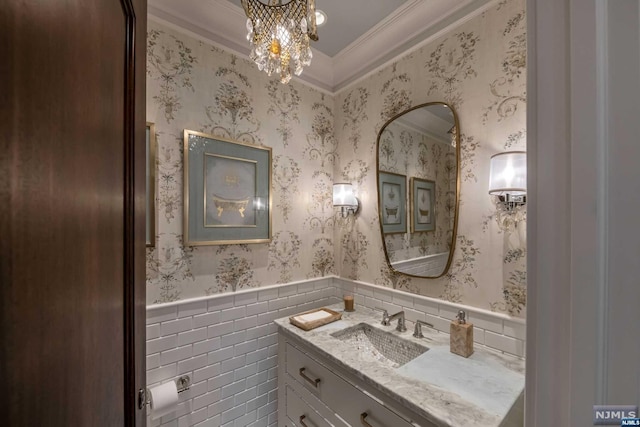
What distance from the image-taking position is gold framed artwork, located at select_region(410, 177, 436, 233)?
1341mm

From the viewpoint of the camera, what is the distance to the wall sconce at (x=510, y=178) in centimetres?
98

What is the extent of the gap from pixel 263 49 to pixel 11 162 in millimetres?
1024

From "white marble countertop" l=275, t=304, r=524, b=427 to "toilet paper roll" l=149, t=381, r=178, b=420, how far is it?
651mm

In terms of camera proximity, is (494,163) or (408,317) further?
(408,317)

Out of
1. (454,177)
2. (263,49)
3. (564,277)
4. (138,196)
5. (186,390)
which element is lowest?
(186,390)

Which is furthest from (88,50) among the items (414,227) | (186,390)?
(186,390)

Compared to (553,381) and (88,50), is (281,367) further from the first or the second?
(88,50)

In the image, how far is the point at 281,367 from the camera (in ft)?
4.63

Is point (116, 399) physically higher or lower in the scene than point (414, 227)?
lower

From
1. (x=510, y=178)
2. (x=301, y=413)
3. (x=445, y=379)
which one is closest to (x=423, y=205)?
(x=510, y=178)

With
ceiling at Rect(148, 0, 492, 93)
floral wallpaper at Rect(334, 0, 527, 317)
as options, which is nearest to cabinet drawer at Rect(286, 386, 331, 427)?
floral wallpaper at Rect(334, 0, 527, 317)

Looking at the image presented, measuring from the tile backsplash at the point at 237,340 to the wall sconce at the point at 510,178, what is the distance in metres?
0.52

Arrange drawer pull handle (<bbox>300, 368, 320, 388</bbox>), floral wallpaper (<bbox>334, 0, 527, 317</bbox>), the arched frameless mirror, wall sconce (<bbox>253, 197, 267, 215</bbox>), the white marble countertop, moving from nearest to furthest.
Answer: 1. the white marble countertop
2. floral wallpaper (<bbox>334, 0, 527, 317</bbox>)
3. drawer pull handle (<bbox>300, 368, 320, 388</bbox>)
4. the arched frameless mirror
5. wall sconce (<bbox>253, 197, 267, 215</bbox>)

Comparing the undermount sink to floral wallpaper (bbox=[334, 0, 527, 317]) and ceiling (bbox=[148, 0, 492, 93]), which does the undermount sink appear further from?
ceiling (bbox=[148, 0, 492, 93])
